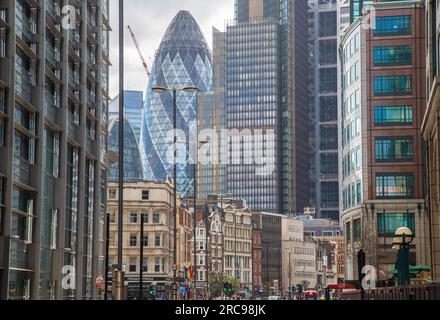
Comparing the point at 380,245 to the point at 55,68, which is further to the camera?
the point at 380,245

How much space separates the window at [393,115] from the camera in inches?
4272

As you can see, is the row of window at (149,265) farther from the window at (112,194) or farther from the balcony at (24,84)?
the balcony at (24,84)

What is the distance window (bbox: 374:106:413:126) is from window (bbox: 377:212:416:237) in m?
11.3

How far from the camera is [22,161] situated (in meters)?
47.7

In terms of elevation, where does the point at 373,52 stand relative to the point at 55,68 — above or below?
above

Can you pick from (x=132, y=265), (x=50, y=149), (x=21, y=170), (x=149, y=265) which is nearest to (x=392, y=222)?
(x=149, y=265)

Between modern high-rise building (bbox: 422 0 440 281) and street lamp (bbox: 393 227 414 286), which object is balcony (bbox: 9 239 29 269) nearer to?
street lamp (bbox: 393 227 414 286)

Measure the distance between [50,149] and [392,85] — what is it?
6347 centimetres

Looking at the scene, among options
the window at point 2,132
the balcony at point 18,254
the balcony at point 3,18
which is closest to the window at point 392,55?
the balcony at point 18,254

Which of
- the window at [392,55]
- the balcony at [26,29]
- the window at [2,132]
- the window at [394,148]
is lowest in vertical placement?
the window at [2,132]
